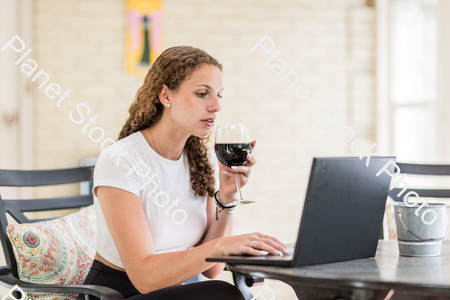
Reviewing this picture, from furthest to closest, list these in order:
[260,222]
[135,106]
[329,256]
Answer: [260,222]
[135,106]
[329,256]

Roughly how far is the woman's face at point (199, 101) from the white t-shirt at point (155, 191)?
0.55 ft

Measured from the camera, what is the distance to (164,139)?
1.70 metres

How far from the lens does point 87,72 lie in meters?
4.20

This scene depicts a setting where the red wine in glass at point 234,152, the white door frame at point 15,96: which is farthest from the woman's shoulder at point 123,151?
the white door frame at point 15,96

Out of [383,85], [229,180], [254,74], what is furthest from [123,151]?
[383,85]

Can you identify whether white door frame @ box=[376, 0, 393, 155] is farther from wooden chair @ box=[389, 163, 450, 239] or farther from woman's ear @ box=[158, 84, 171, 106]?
woman's ear @ box=[158, 84, 171, 106]

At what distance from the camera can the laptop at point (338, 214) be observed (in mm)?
997

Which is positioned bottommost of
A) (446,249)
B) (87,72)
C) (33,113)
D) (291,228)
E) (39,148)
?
(291,228)

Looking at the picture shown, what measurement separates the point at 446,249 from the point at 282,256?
0.55 m

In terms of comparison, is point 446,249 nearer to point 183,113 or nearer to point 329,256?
point 329,256

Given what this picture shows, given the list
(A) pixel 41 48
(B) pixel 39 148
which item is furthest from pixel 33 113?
(A) pixel 41 48

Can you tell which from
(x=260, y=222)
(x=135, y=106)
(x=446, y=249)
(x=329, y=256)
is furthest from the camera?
(x=260, y=222)

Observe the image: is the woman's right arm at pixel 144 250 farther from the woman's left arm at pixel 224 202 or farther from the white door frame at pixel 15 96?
the white door frame at pixel 15 96

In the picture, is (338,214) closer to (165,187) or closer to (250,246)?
(250,246)
